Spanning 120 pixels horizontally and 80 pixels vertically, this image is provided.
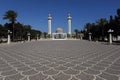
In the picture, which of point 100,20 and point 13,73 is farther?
point 100,20

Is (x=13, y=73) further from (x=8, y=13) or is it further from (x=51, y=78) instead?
(x=8, y=13)

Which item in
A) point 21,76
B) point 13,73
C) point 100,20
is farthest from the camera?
point 100,20

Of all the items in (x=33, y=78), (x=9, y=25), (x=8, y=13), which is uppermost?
(x=8, y=13)

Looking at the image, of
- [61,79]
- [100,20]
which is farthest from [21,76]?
[100,20]

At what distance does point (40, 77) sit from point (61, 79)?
28.3 inches

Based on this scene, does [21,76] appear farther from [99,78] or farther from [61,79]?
[99,78]

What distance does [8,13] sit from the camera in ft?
162

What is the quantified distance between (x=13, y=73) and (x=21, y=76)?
57 cm

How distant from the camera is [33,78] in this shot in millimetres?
5293

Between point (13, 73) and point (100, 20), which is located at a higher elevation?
point (100, 20)

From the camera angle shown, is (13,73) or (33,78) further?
(13,73)

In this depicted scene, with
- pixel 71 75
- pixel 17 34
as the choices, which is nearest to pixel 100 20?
pixel 17 34

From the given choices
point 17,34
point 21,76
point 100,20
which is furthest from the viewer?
A: point 100,20

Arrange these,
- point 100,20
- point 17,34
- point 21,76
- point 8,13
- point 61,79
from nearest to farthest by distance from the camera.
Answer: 1. point 61,79
2. point 21,76
3. point 8,13
4. point 17,34
5. point 100,20
